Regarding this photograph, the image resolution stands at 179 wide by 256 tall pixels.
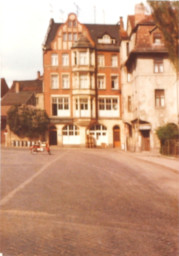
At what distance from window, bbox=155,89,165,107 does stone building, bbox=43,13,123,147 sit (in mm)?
13513

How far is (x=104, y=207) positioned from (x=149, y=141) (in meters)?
27.2

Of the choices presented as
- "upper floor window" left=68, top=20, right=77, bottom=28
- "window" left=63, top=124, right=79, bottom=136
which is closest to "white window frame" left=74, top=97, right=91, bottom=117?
"window" left=63, top=124, right=79, bottom=136

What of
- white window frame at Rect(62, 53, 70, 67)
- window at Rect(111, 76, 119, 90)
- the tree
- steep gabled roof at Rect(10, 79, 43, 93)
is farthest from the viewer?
steep gabled roof at Rect(10, 79, 43, 93)

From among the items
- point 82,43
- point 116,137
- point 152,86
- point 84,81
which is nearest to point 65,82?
point 84,81

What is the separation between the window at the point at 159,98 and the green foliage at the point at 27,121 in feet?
54.2

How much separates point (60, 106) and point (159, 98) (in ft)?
54.3

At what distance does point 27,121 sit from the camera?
4641 cm

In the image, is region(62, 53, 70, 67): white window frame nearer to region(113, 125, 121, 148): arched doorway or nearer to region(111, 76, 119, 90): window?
region(111, 76, 119, 90): window

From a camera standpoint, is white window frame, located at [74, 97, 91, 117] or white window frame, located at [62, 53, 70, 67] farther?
white window frame, located at [62, 53, 70, 67]

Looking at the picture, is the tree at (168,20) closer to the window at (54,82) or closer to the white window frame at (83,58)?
the white window frame at (83,58)

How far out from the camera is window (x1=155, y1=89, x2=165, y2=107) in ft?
115

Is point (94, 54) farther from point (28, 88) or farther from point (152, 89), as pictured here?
point (28, 88)

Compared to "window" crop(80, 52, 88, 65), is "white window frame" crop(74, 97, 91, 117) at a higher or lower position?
lower

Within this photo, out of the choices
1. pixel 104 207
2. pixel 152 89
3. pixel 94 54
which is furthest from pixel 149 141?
pixel 104 207
